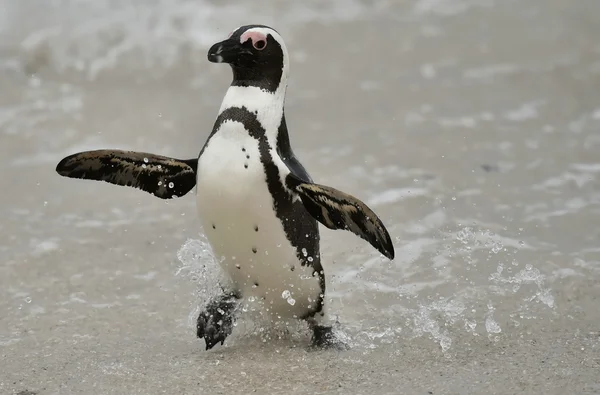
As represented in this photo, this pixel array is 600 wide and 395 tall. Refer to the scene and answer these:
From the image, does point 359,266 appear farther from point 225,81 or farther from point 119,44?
point 119,44

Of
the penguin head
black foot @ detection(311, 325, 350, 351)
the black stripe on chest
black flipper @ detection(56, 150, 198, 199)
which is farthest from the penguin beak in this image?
Answer: black foot @ detection(311, 325, 350, 351)

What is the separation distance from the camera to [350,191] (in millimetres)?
5016

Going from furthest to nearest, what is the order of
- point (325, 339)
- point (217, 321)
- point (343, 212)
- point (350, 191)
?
point (350, 191) < point (325, 339) < point (217, 321) < point (343, 212)

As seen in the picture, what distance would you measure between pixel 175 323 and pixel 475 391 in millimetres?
1272

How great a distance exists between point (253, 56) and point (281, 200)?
45 cm

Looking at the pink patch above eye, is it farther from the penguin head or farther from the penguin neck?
the penguin neck

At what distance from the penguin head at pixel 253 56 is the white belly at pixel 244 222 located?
7.4 inches

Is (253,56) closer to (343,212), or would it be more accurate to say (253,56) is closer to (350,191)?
(343,212)

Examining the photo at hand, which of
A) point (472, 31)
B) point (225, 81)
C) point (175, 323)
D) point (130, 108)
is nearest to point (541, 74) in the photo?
point (472, 31)

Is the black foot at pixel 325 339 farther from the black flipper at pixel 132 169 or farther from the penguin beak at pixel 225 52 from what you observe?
the penguin beak at pixel 225 52

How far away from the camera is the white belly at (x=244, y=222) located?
277 centimetres

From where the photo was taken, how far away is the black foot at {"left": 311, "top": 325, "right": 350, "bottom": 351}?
3045mm

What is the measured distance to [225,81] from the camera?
6727 mm

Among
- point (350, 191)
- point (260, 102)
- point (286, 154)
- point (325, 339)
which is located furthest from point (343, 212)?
point (350, 191)
